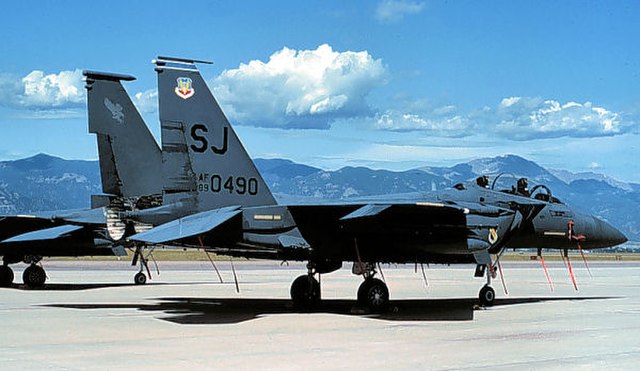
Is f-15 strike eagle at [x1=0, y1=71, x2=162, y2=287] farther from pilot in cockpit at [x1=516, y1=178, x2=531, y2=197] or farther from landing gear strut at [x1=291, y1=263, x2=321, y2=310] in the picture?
pilot in cockpit at [x1=516, y1=178, x2=531, y2=197]

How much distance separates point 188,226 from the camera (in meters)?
14.0

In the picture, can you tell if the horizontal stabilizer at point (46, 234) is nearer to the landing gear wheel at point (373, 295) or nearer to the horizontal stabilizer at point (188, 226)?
the horizontal stabilizer at point (188, 226)

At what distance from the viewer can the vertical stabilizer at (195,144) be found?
15.3 m

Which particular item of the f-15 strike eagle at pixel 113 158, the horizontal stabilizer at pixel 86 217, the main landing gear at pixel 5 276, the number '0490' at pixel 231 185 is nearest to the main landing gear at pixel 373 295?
the number '0490' at pixel 231 185

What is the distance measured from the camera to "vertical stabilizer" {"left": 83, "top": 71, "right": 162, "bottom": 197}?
722 inches

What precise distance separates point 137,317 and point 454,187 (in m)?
7.19

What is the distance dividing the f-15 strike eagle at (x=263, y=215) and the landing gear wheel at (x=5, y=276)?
951cm

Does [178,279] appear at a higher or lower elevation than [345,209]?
lower

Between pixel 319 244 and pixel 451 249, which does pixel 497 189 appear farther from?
pixel 319 244

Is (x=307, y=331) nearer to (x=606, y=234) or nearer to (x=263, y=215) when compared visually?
(x=263, y=215)

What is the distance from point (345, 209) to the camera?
15.5 m

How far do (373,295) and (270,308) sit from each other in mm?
2442

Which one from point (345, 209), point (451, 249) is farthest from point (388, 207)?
point (451, 249)

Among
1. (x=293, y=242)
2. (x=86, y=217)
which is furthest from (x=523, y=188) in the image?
(x=86, y=217)
